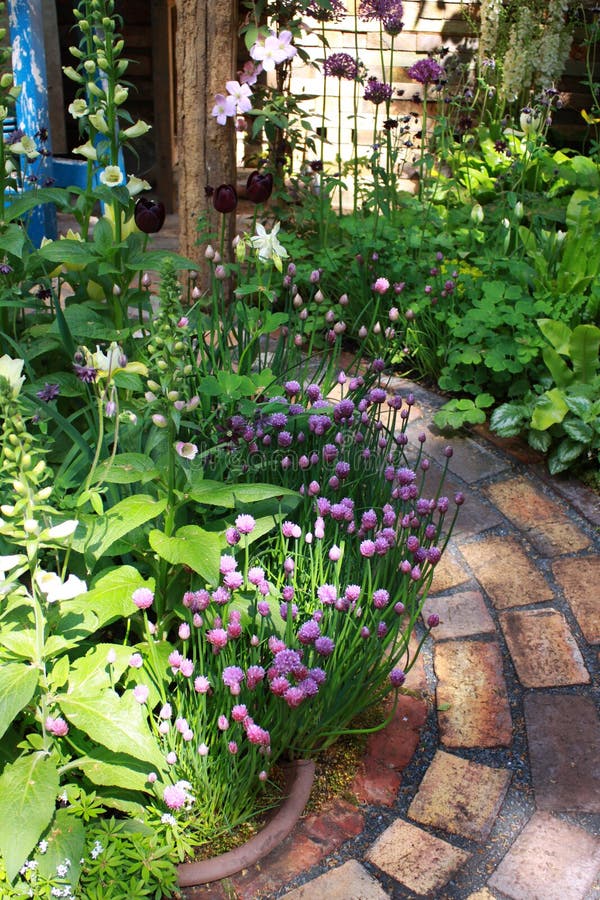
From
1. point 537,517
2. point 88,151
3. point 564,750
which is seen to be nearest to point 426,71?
point 88,151

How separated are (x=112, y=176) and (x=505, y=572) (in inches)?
61.2

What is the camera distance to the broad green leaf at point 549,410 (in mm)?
2832

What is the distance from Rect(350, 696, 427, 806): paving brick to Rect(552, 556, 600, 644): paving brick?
55 cm

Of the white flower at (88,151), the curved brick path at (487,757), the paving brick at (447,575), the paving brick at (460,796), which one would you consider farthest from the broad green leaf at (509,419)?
the white flower at (88,151)

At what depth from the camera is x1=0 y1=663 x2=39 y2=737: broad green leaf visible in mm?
1433

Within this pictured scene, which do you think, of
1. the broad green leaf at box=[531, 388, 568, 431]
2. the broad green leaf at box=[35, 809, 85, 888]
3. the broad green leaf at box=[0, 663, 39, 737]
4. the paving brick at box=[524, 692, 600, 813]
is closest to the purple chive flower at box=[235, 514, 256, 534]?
the broad green leaf at box=[0, 663, 39, 737]

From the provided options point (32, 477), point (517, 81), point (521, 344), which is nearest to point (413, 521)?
point (32, 477)

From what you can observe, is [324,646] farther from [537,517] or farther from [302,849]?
[537,517]

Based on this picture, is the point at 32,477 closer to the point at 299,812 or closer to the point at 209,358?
the point at 299,812

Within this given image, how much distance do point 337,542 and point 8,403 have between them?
88cm

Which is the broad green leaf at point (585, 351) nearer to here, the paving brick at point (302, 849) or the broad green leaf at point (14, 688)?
the paving brick at point (302, 849)

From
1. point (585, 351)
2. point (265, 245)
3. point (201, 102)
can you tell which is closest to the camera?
point (265, 245)

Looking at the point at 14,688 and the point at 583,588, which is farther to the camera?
the point at 583,588

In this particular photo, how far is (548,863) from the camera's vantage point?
1.66m
